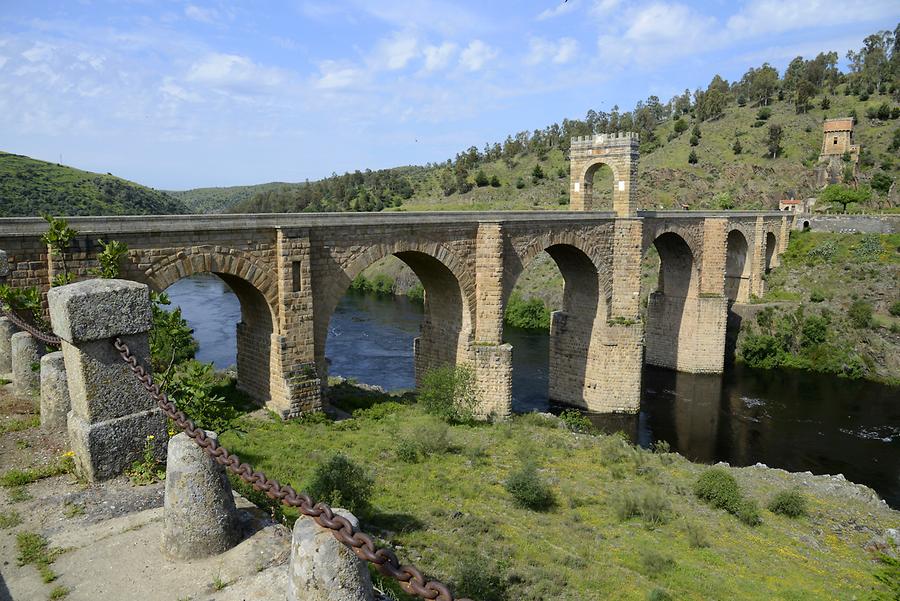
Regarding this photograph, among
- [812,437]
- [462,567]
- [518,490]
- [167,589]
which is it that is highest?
[167,589]

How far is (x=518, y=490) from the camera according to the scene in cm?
1318

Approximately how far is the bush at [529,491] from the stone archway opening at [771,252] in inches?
1348

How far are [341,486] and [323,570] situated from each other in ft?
25.8

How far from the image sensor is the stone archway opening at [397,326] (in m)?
20.0

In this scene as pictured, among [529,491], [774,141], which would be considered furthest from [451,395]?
[774,141]

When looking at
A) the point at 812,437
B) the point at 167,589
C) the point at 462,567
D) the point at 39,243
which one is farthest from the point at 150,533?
the point at 812,437

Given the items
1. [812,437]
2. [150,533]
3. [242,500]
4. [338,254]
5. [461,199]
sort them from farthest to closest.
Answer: [461,199], [812,437], [338,254], [242,500], [150,533]

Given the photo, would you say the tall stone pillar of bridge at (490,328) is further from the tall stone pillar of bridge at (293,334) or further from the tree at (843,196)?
the tree at (843,196)

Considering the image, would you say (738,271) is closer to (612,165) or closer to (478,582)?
(612,165)

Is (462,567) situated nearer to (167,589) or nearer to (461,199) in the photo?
(167,589)

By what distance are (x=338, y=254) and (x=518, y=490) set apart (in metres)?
7.74

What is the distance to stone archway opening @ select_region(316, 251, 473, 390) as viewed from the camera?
1998 cm

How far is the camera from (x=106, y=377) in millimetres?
4855

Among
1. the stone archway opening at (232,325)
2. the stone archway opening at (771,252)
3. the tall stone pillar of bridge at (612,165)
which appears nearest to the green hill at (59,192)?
the stone archway opening at (232,325)
